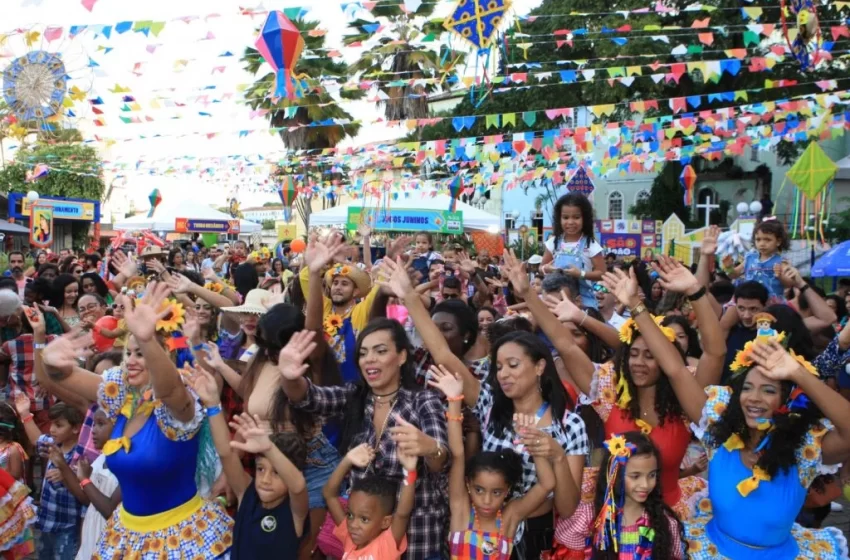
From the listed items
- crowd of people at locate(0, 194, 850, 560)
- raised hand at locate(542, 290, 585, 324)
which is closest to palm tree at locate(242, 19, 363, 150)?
raised hand at locate(542, 290, 585, 324)

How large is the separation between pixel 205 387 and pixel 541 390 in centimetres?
160

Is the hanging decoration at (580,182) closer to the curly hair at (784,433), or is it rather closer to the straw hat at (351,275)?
the straw hat at (351,275)

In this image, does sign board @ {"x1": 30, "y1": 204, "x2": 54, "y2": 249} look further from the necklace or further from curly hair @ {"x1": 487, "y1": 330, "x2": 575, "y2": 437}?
the necklace

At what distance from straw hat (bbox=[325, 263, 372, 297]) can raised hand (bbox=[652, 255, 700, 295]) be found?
2.27 m

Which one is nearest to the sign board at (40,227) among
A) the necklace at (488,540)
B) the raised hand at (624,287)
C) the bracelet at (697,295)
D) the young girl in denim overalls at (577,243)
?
the young girl in denim overalls at (577,243)

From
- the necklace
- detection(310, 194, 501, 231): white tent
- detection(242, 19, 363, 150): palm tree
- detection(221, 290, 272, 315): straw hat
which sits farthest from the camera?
detection(242, 19, 363, 150): palm tree

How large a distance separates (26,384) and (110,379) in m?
3.07

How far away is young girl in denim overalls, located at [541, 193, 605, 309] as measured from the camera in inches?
250

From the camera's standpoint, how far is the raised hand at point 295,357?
3.53 metres

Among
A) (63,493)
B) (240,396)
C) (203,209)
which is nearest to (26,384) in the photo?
(63,493)

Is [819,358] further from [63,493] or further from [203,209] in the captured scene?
[203,209]

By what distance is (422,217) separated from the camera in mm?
18688

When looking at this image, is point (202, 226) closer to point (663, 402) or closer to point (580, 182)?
point (580, 182)

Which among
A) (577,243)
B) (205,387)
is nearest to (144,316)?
(205,387)
